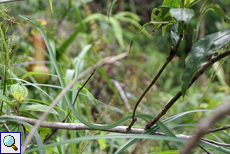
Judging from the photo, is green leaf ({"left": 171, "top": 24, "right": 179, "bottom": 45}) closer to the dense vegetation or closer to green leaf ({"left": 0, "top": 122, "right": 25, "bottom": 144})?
the dense vegetation

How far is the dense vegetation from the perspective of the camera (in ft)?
0.82

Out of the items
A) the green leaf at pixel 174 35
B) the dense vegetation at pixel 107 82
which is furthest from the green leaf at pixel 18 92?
the green leaf at pixel 174 35

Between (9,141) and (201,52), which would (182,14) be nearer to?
(201,52)

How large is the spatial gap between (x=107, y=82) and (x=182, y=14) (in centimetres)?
51

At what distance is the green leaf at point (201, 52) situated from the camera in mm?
233

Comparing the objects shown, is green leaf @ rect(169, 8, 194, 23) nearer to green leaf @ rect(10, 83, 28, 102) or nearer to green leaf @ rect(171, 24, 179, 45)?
green leaf @ rect(171, 24, 179, 45)

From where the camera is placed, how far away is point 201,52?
24cm

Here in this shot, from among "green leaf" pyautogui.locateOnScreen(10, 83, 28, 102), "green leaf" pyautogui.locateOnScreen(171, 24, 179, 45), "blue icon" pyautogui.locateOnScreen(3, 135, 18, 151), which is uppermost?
"green leaf" pyautogui.locateOnScreen(171, 24, 179, 45)

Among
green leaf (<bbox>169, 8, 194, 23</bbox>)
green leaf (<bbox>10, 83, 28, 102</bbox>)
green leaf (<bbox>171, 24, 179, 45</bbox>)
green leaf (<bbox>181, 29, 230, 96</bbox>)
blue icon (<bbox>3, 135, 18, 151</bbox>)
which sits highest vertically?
green leaf (<bbox>169, 8, 194, 23</bbox>)

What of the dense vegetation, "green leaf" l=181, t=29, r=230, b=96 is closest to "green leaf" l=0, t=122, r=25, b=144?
the dense vegetation

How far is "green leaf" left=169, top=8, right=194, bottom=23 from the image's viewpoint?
0.24m

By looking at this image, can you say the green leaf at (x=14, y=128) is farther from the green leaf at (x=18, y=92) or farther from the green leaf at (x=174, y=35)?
the green leaf at (x=174, y=35)

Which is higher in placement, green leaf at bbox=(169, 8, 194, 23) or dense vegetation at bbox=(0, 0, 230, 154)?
green leaf at bbox=(169, 8, 194, 23)

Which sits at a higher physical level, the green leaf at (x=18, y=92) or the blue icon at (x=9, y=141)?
the green leaf at (x=18, y=92)
